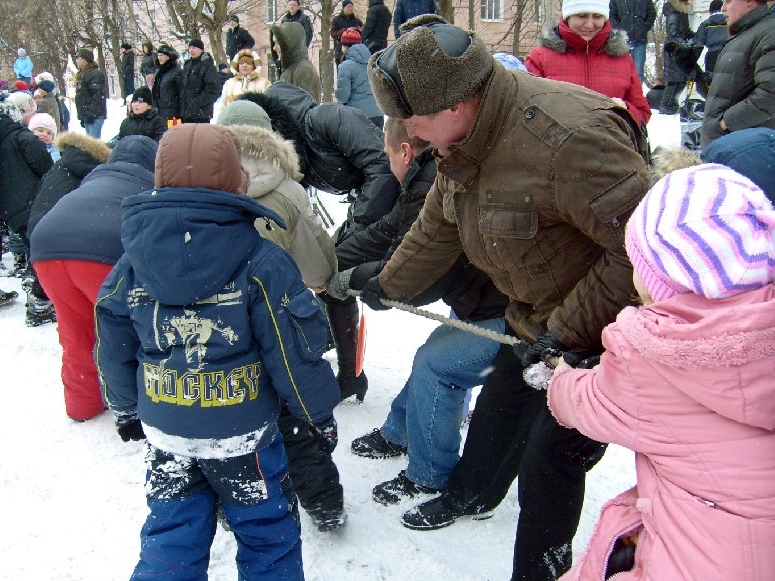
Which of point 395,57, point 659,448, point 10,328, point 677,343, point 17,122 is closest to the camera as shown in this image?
point 677,343

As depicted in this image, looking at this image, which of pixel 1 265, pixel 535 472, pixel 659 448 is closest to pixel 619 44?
pixel 535 472

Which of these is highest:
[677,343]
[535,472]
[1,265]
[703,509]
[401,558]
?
[677,343]

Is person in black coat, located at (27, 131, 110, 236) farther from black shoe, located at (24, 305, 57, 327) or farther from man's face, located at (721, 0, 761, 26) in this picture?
man's face, located at (721, 0, 761, 26)

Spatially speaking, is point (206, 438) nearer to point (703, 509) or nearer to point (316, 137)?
point (703, 509)

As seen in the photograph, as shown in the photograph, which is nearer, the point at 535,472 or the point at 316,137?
the point at 535,472

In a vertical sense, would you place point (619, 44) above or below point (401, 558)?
above

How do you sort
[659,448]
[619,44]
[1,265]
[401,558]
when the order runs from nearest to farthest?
[659,448]
[401,558]
[619,44]
[1,265]

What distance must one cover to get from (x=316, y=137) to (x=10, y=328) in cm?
352

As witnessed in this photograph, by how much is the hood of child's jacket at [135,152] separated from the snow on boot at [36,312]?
2.33m

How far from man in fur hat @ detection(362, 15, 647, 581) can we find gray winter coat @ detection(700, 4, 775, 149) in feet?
8.76

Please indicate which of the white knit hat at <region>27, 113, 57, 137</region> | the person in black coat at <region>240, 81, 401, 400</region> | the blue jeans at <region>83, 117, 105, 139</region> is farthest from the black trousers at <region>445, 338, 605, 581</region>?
the blue jeans at <region>83, 117, 105, 139</region>

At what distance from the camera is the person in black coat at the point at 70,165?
4.59 m

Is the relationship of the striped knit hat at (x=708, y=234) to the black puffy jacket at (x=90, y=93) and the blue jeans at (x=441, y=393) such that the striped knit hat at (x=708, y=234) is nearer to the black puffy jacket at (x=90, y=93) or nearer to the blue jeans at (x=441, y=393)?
the blue jeans at (x=441, y=393)

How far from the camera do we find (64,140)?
4.60 meters
